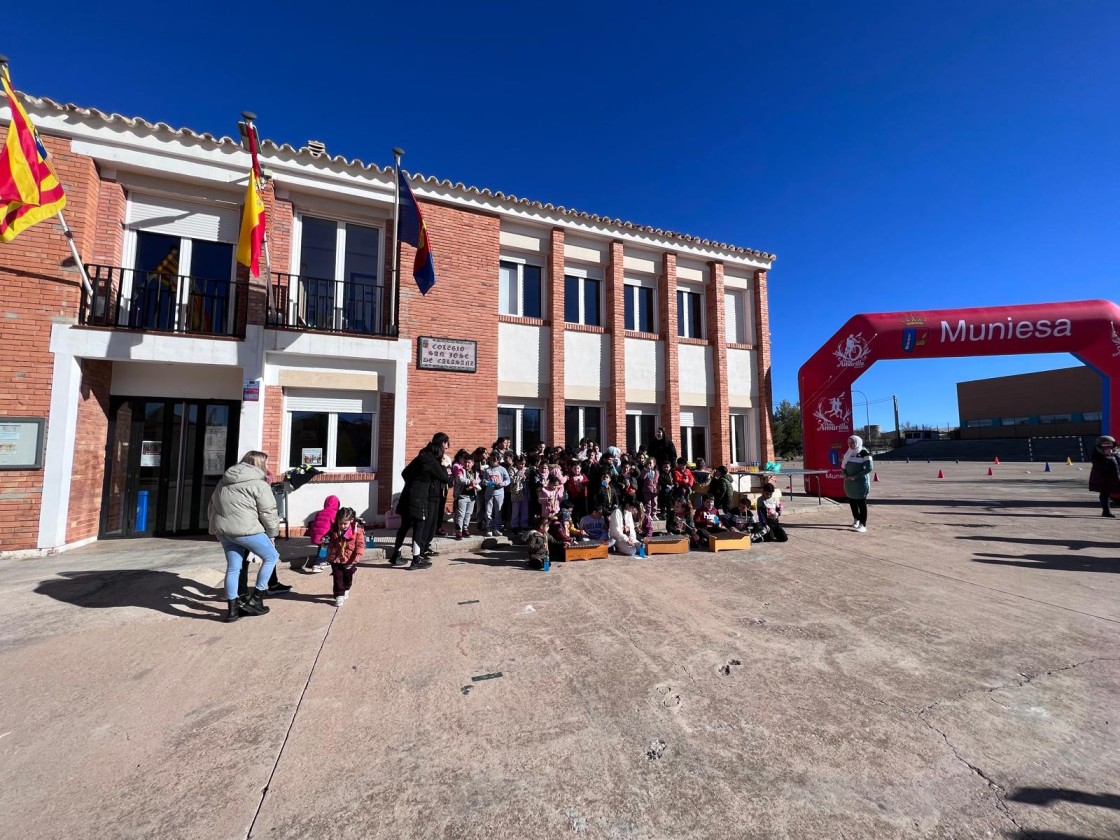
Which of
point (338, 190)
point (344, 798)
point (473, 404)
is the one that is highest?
point (338, 190)

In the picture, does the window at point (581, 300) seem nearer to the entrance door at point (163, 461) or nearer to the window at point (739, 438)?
the window at point (739, 438)

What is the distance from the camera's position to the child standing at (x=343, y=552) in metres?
5.05

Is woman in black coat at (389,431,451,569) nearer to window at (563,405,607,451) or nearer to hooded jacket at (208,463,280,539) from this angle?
hooded jacket at (208,463,280,539)

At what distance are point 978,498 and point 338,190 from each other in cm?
1831

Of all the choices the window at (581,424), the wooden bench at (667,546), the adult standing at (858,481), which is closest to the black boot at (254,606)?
the wooden bench at (667,546)

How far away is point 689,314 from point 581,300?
333cm

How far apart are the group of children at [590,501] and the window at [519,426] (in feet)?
5.47

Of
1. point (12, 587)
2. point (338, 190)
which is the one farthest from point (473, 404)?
point (12, 587)

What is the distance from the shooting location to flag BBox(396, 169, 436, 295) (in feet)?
27.9

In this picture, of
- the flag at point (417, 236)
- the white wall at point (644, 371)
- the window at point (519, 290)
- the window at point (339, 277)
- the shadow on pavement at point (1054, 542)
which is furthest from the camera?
the white wall at point (644, 371)

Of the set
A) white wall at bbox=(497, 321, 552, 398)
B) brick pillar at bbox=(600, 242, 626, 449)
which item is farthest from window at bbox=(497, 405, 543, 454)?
brick pillar at bbox=(600, 242, 626, 449)

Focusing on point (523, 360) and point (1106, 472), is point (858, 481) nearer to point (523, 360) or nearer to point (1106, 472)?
point (1106, 472)

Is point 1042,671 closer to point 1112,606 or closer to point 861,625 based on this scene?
point 861,625

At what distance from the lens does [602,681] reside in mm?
3240
